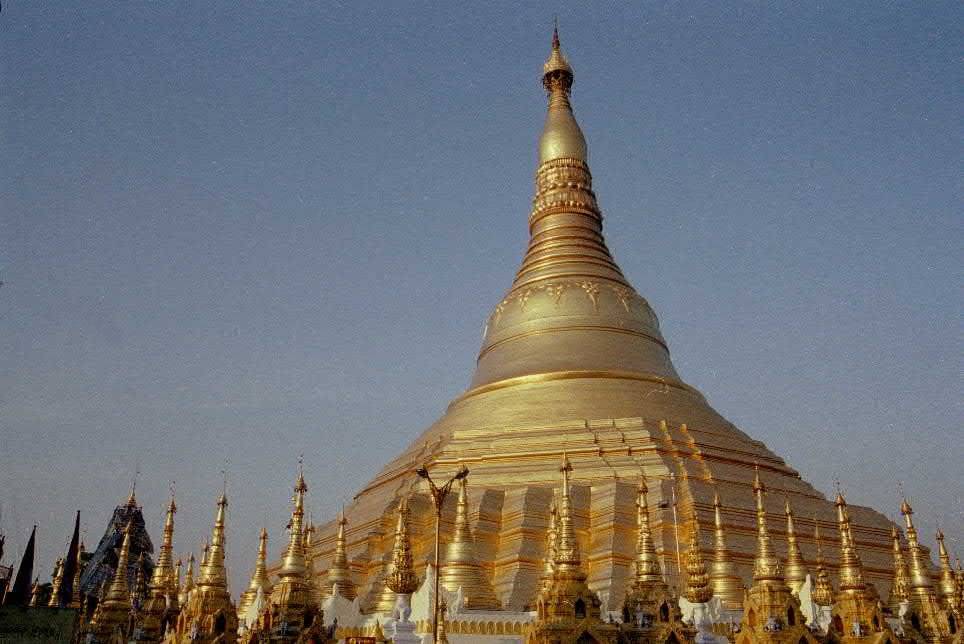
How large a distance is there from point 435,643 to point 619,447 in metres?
11.7

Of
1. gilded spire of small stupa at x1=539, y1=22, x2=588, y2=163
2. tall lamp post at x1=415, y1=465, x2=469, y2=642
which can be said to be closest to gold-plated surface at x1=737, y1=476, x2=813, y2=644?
tall lamp post at x1=415, y1=465, x2=469, y2=642

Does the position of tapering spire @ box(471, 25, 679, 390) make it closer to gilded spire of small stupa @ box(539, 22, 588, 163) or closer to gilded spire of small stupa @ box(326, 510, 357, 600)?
gilded spire of small stupa @ box(539, 22, 588, 163)

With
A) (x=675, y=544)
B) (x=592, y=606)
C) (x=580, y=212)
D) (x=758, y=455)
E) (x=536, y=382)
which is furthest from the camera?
(x=580, y=212)

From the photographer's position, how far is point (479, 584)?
16750mm

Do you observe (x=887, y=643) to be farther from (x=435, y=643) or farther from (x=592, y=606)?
(x=435, y=643)

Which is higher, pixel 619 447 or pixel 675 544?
pixel 619 447

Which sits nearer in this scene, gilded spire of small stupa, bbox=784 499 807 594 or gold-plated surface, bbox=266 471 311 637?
gold-plated surface, bbox=266 471 311 637

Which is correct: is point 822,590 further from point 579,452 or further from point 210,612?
point 210,612

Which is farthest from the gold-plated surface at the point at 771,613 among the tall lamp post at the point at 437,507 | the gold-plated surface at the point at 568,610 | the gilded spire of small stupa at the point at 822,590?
the gilded spire of small stupa at the point at 822,590

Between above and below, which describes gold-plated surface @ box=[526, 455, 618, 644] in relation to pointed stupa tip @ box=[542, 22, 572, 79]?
below

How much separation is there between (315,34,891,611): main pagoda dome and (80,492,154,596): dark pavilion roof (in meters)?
12.3

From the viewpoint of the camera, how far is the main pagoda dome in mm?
18875

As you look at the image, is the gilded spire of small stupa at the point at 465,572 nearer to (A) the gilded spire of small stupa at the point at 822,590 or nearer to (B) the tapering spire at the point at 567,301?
(A) the gilded spire of small stupa at the point at 822,590

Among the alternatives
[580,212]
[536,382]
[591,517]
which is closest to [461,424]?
[536,382]
